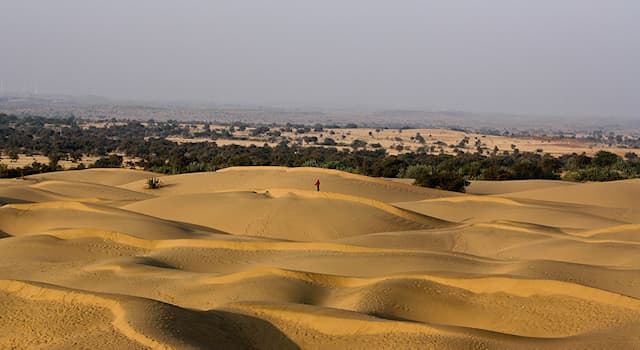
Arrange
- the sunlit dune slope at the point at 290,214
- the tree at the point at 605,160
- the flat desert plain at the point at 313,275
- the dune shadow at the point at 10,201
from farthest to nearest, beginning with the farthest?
the tree at the point at 605,160, the dune shadow at the point at 10,201, the sunlit dune slope at the point at 290,214, the flat desert plain at the point at 313,275

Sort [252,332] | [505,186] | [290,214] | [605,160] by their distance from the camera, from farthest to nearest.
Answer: [605,160], [505,186], [290,214], [252,332]

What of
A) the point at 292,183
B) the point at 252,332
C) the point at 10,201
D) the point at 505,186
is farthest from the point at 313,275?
the point at 505,186

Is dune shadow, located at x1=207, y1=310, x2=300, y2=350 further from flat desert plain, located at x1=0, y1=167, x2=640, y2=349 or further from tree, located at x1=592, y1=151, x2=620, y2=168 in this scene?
tree, located at x1=592, y1=151, x2=620, y2=168

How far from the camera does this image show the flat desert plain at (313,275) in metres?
9.45

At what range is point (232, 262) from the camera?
53.3 feet

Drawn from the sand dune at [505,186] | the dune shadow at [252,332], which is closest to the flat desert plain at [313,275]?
the dune shadow at [252,332]

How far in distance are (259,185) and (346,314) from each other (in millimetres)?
25014

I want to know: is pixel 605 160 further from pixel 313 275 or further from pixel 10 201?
pixel 313 275

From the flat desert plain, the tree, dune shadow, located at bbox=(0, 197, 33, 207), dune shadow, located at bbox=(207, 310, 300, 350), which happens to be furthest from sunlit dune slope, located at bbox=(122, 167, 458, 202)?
the tree

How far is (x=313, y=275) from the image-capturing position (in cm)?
1295

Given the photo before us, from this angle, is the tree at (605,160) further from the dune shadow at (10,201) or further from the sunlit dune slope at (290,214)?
the dune shadow at (10,201)

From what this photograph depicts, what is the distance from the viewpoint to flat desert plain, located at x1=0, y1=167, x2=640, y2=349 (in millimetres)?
9445

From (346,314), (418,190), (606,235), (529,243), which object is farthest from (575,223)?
(346,314)

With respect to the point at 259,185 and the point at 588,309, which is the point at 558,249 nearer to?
the point at 588,309
